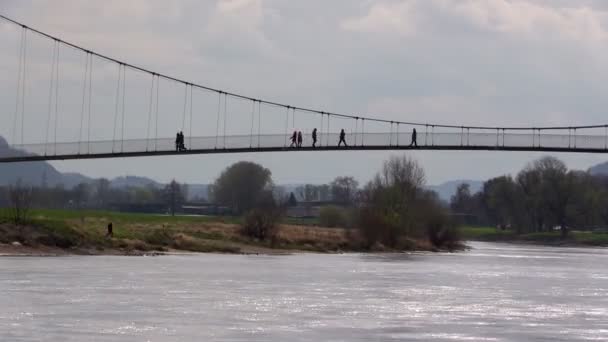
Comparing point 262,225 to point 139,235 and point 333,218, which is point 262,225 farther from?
point 333,218

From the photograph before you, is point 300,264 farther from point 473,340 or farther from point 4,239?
point 473,340

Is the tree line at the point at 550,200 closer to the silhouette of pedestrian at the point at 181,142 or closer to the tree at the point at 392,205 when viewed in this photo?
the tree at the point at 392,205

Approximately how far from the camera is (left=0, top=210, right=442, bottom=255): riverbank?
200 ft

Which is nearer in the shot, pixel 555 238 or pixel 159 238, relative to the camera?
pixel 159 238

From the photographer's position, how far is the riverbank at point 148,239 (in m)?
60.9

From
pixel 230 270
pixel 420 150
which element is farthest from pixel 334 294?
pixel 420 150

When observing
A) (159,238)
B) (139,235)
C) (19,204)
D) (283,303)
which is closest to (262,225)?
(159,238)

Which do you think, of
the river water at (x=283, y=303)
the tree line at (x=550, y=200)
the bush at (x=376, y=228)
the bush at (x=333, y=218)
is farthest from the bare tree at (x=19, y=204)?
the tree line at (x=550, y=200)

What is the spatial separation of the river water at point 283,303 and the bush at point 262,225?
25.4m

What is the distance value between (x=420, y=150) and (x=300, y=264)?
1918 centimetres

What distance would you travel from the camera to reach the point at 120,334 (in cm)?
2661

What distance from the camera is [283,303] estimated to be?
114 ft

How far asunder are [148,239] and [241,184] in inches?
2532

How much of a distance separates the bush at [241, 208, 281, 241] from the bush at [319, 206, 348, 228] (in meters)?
19.6
